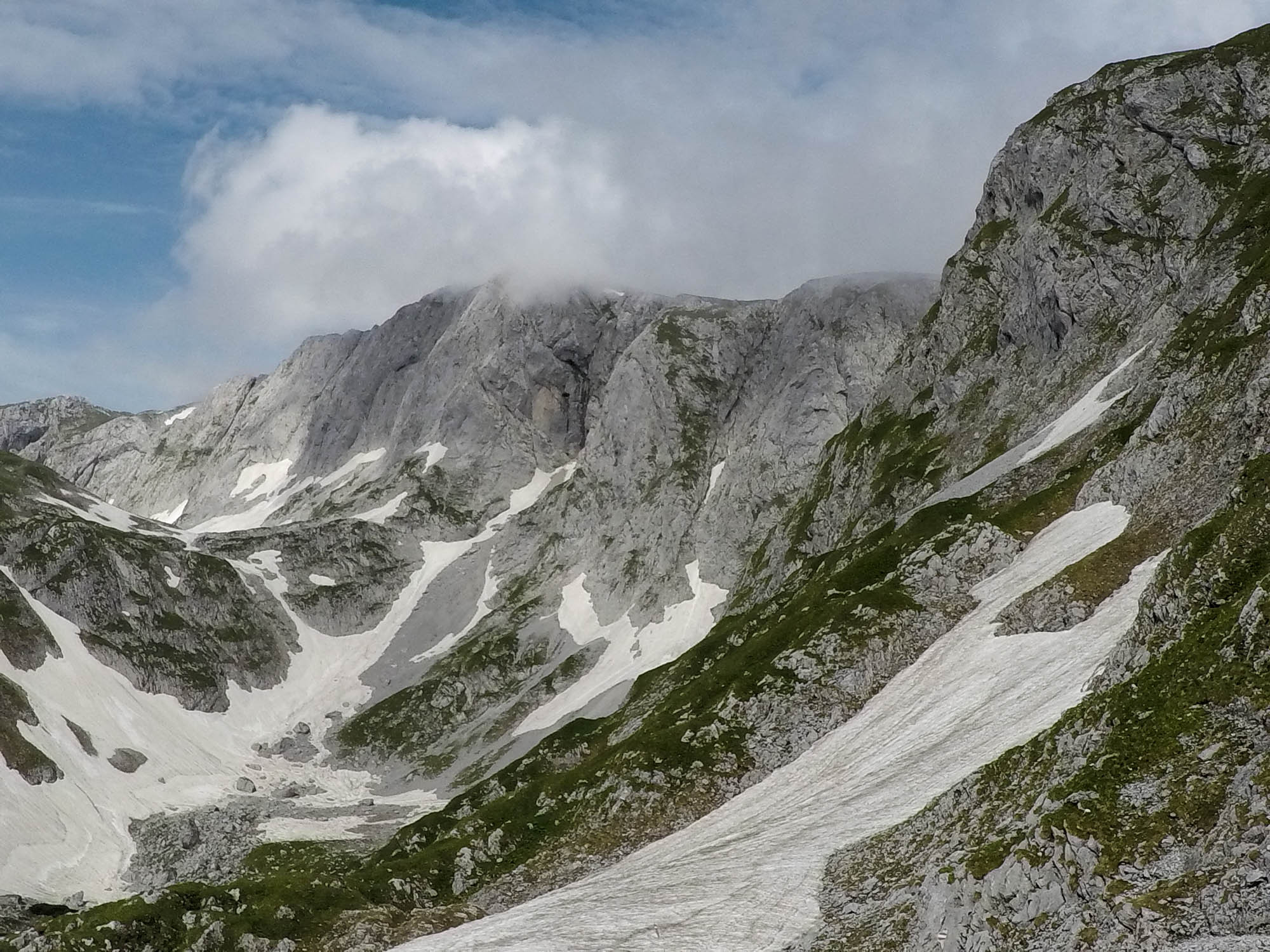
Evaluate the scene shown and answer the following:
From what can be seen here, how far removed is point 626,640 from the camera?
17250 centimetres

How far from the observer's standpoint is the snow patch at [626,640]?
515 ft

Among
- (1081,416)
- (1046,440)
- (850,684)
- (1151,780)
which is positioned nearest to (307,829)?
(850,684)

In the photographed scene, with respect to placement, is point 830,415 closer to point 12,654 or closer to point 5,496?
point 12,654

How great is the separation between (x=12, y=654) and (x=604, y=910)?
438 ft

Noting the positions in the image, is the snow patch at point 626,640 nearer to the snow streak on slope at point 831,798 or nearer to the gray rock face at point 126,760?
the gray rock face at point 126,760

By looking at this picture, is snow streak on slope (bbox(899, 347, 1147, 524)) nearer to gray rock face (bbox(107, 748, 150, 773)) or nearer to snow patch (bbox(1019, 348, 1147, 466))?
snow patch (bbox(1019, 348, 1147, 466))

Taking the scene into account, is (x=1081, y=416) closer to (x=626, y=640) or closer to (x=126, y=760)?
(x=626, y=640)

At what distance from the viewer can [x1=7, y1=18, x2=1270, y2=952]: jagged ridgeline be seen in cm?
3266

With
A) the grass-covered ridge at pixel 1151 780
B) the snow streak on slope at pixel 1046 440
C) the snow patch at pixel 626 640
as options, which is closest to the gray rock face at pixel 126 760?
the snow patch at pixel 626 640

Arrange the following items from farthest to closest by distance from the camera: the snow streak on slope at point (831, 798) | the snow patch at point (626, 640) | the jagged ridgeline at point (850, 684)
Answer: the snow patch at point (626, 640), the snow streak on slope at point (831, 798), the jagged ridgeline at point (850, 684)

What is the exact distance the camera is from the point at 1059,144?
138 m

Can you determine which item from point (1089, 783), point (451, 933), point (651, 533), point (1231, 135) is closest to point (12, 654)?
point (651, 533)

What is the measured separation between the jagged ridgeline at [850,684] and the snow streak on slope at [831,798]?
325 millimetres

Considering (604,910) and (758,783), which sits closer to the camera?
(604,910)
